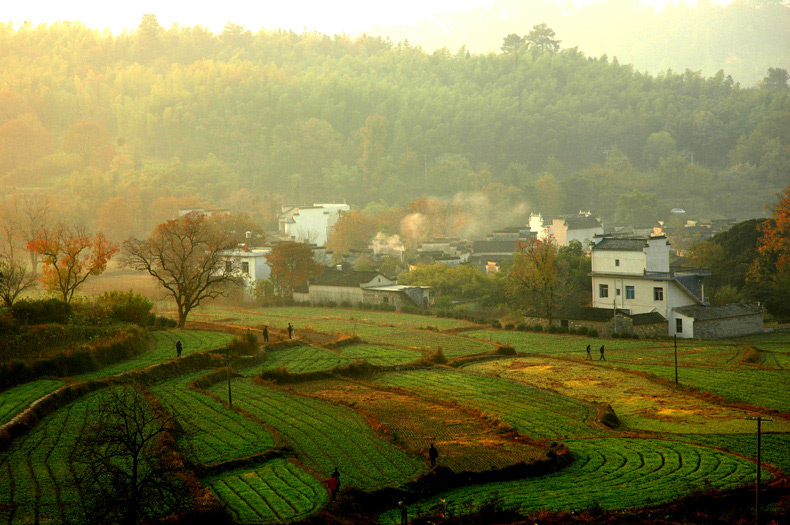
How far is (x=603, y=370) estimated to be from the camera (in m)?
28.0

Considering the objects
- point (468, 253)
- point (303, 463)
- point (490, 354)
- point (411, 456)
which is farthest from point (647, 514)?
point (468, 253)

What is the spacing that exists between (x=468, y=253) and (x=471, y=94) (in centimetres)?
8345

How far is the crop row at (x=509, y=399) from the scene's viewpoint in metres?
20.0

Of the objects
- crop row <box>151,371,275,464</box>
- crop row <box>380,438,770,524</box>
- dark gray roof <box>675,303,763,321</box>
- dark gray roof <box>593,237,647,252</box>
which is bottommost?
crop row <box>380,438,770,524</box>

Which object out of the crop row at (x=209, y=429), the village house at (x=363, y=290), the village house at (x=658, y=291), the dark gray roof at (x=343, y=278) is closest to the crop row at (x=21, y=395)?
the crop row at (x=209, y=429)

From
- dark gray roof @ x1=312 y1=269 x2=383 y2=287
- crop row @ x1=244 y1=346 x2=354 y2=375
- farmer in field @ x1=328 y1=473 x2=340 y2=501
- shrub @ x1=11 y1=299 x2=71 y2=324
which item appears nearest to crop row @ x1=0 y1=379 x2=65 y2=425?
crop row @ x1=244 y1=346 x2=354 y2=375

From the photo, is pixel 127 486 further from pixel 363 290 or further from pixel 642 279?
pixel 363 290

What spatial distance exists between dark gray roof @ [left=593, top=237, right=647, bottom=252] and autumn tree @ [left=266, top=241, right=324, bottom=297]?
19.8m

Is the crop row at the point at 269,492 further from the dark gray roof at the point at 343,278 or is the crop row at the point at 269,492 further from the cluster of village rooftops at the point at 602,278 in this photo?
the dark gray roof at the point at 343,278

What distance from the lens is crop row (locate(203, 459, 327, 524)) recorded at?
44.2ft

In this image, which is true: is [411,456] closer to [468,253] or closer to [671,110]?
[468,253]

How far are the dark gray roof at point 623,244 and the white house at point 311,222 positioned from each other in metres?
38.1

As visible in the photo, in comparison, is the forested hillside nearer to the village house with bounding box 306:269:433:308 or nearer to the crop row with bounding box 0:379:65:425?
the village house with bounding box 306:269:433:308

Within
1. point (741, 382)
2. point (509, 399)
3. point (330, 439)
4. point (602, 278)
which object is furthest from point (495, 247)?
point (330, 439)
